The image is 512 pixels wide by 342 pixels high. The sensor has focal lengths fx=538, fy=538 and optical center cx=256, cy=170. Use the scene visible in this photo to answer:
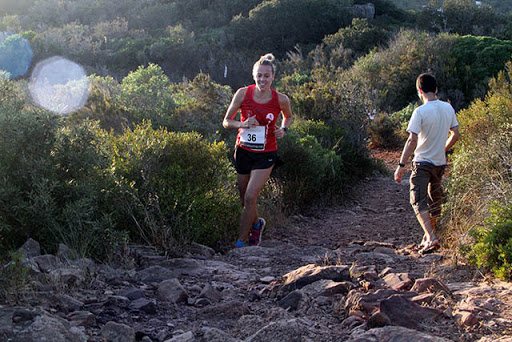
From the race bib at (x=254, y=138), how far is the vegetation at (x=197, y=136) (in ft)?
1.81

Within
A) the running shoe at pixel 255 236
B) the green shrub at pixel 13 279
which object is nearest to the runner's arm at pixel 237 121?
the running shoe at pixel 255 236

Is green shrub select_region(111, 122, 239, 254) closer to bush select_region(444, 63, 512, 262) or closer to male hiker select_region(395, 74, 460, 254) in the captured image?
male hiker select_region(395, 74, 460, 254)

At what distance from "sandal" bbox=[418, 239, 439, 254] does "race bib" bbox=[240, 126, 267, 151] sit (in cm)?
187

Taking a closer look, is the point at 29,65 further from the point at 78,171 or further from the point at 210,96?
the point at 78,171

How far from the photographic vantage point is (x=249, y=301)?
368 cm

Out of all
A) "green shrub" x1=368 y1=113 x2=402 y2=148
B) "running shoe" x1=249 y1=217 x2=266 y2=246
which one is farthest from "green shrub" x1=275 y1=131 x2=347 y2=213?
"green shrub" x1=368 y1=113 x2=402 y2=148

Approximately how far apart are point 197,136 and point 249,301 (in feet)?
8.30

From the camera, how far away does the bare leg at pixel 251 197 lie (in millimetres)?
5277

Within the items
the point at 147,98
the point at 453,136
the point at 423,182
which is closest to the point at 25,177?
the point at 423,182

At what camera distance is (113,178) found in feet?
15.9

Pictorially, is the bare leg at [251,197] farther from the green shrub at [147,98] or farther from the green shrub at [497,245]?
the green shrub at [147,98]

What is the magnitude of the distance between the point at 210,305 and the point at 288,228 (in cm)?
375

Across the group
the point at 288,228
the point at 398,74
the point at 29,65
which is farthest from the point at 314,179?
the point at 29,65

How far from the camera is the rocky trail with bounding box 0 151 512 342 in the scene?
9.34 ft
